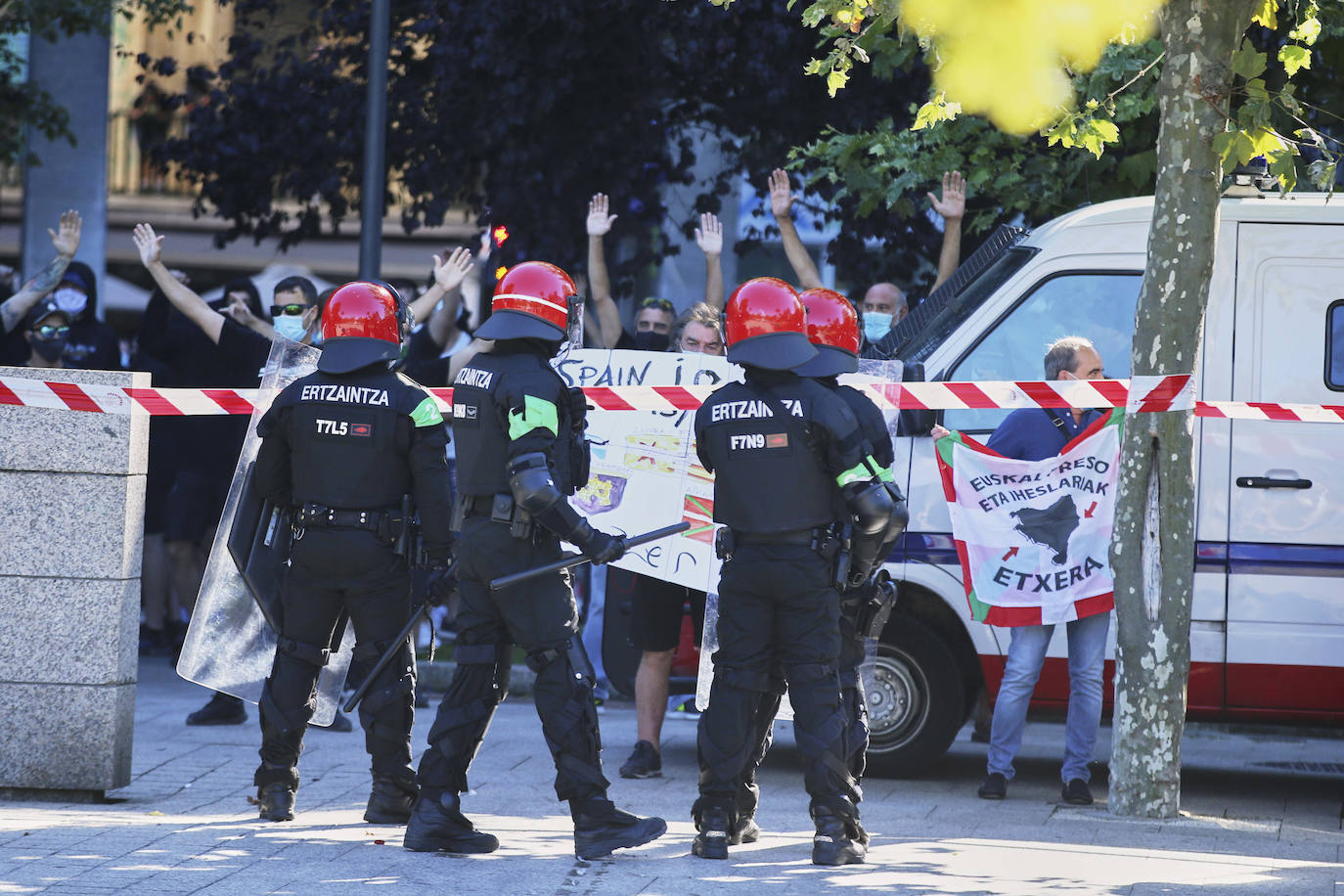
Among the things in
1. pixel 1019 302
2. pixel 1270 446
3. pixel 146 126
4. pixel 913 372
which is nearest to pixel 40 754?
pixel 913 372

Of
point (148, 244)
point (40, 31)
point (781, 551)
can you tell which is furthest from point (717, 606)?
point (40, 31)

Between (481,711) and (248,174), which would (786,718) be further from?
(248,174)

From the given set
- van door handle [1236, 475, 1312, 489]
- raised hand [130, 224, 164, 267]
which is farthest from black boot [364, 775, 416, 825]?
van door handle [1236, 475, 1312, 489]

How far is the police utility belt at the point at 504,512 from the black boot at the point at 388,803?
1.12 metres

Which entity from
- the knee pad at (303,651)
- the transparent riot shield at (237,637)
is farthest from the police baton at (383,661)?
the transparent riot shield at (237,637)

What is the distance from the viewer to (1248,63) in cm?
609

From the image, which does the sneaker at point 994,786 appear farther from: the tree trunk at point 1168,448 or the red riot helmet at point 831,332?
the red riot helmet at point 831,332

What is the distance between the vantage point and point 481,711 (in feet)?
18.9

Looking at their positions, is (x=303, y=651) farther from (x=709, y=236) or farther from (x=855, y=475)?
(x=709, y=236)

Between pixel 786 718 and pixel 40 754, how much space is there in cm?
283

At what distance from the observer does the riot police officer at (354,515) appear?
6012mm

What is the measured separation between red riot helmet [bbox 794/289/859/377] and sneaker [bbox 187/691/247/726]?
146 inches

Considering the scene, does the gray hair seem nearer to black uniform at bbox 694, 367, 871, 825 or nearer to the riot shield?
the riot shield

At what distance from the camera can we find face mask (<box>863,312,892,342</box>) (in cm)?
826
